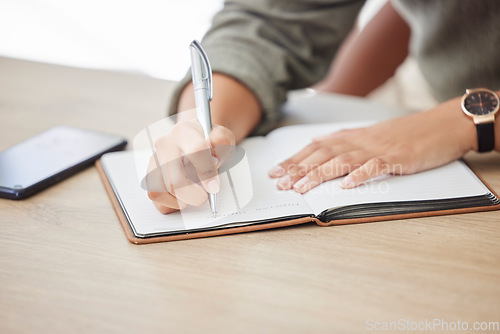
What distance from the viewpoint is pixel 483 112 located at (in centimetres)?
75

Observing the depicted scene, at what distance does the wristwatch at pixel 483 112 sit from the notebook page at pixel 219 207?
28cm

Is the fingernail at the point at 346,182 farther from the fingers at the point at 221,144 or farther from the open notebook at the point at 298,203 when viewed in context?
the fingers at the point at 221,144

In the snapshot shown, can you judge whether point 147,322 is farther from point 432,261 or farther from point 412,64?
point 412,64

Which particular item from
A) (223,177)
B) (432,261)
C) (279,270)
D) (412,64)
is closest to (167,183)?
(223,177)

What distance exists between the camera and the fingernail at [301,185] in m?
0.66

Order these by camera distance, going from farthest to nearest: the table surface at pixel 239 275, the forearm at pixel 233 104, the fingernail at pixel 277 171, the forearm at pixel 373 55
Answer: the forearm at pixel 373 55
the forearm at pixel 233 104
the fingernail at pixel 277 171
the table surface at pixel 239 275

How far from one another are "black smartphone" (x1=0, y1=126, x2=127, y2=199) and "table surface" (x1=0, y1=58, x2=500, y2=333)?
0.02 m

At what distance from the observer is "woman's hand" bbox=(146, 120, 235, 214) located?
2.04ft

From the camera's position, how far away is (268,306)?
0.49m

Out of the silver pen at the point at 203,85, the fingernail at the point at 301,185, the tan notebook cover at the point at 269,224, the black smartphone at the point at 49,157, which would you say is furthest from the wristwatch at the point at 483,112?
the black smartphone at the point at 49,157

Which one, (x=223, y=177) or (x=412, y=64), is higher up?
(x=223, y=177)

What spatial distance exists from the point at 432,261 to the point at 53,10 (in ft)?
8.27

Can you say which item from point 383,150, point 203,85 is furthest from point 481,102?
point 203,85

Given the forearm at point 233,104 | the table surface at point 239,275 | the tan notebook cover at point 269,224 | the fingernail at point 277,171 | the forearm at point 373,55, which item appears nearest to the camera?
the table surface at point 239,275
